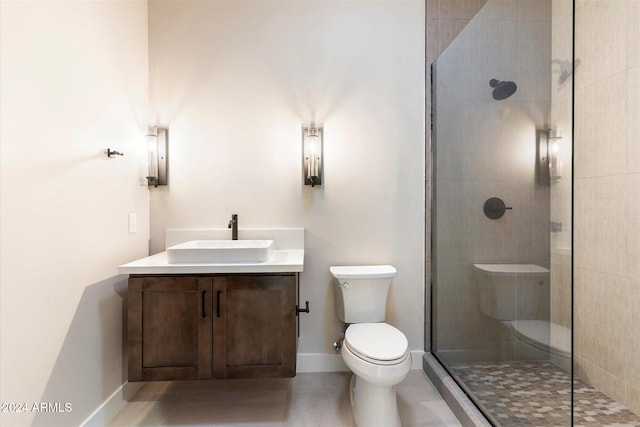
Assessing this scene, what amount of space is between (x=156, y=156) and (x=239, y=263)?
101cm

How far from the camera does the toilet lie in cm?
141

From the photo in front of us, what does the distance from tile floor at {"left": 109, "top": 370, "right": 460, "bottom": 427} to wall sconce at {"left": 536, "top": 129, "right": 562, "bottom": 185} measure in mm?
1335

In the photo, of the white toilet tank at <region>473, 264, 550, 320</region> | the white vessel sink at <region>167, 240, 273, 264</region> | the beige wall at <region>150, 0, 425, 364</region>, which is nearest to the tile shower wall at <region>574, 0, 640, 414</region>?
Result: the white toilet tank at <region>473, 264, 550, 320</region>

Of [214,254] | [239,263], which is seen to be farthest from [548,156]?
[214,254]

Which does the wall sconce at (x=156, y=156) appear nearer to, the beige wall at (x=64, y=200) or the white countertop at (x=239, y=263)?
the beige wall at (x=64, y=200)

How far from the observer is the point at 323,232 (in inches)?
81.7

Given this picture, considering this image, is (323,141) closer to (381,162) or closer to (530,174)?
(381,162)

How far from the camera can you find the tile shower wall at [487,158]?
4.13ft

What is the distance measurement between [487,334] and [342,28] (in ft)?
6.97

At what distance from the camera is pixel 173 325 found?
4.93 ft

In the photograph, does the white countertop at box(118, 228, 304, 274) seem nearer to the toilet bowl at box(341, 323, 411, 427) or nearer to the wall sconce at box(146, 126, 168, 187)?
the wall sconce at box(146, 126, 168, 187)

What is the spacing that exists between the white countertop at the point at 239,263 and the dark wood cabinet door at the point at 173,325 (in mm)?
59

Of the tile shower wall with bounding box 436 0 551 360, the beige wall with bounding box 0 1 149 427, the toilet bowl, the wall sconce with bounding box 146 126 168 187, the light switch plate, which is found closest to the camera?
the beige wall with bounding box 0 1 149 427

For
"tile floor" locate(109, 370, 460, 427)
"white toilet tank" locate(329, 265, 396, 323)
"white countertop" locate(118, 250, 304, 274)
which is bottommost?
"tile floor" locate(109, 370, 460, 427)
